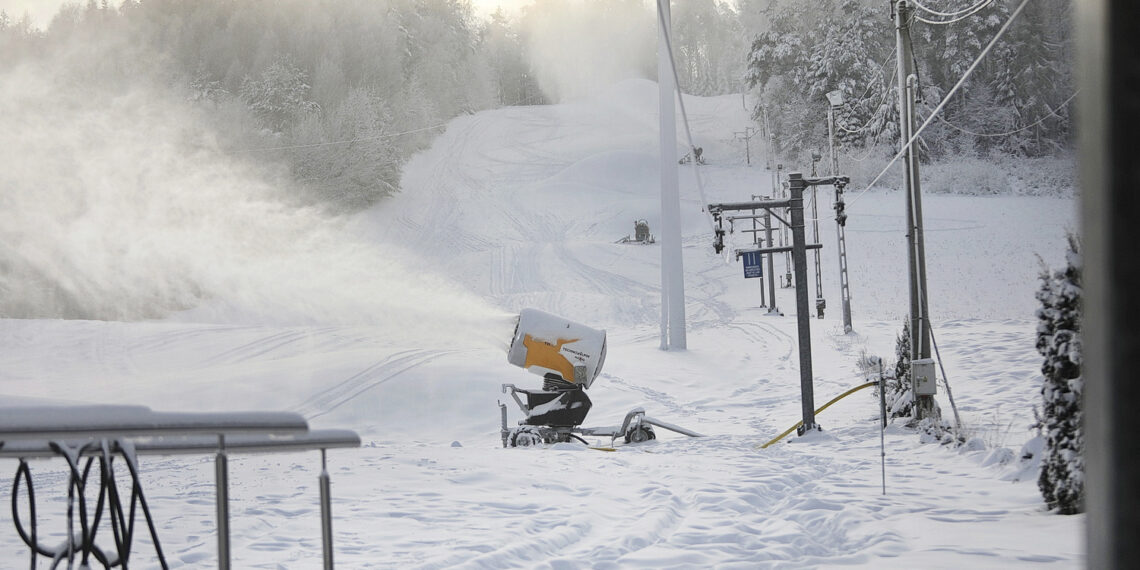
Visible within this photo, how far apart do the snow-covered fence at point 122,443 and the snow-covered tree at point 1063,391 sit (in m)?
5.15

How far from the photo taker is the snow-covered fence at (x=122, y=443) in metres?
1.89

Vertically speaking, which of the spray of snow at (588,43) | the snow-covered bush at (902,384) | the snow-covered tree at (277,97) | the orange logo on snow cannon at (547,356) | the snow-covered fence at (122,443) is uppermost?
the spray of snow at (588,43)

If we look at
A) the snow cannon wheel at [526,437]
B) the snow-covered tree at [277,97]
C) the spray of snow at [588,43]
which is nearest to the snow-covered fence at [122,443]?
the snow cannon wheel at [526,437]

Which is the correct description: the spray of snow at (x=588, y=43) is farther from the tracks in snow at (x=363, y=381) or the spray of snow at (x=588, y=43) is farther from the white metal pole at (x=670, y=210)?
the tracks in snow at (x=363, y=381)

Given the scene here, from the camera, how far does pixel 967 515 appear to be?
652 centimetres

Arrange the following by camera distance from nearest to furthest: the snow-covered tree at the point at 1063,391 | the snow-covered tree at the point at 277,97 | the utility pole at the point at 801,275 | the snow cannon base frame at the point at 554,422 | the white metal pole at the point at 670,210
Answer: the snow-covered tree at the point at 1063,391
the utility pole at the point at 801,275
the snow cannon base frame at the point at 554,422
the white metal pole at the point at 670,210
the snow-covered tree at the point at 277,97

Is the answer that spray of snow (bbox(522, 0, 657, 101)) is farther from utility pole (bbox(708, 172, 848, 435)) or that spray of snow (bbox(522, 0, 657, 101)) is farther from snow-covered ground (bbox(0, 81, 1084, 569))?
utility pole (bbox(708, 172, 848, 435))

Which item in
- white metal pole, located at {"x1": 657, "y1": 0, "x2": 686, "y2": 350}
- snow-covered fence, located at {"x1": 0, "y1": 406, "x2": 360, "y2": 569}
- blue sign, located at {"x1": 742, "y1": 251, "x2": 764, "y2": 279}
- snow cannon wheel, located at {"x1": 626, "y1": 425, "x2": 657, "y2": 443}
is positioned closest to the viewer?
snow-covered fence, located at {"x1": 0, "y1": 406, "x2": 360, "y2": 569}

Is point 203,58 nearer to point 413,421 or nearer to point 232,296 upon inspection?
point 232,296

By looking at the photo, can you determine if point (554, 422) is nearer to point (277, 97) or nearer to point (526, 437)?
point (526, 437)

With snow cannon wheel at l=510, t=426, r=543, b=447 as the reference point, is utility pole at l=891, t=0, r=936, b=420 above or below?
above

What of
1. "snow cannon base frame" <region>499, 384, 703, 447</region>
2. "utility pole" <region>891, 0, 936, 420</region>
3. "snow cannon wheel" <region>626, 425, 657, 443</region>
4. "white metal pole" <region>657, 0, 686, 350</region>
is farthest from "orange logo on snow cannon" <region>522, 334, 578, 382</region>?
"white metal pole" <region>657, 0, 686, 350</region>

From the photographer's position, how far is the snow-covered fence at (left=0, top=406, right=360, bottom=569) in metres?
1.89

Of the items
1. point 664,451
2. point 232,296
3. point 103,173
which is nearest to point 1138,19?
point 664,451
